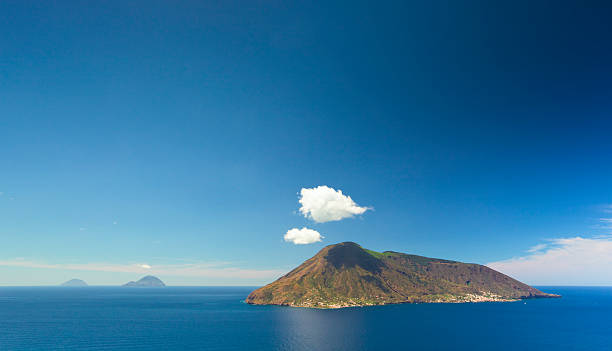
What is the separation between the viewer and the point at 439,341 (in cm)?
15988

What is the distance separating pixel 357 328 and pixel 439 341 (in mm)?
53481

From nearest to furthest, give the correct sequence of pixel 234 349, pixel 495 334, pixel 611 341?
pixel 234 349 < pixel 611 341 < pixel 495 334

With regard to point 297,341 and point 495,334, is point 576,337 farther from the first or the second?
point 297,341

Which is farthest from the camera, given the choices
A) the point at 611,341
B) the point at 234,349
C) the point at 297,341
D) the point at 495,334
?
the point at 495,334

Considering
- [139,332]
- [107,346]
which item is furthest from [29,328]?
[107,346]

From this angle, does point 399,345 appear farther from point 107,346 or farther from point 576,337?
point 107,346

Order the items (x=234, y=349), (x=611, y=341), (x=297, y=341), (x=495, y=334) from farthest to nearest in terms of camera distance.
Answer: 1. (x=495, y=334)
2. (x=611, y=341)
3. (x=297, y=341)
4. (x=234, y=349)

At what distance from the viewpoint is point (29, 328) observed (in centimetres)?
19412

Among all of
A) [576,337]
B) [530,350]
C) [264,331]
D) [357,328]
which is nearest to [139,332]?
[264,331]

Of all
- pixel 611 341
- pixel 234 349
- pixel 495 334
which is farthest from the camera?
pixel 495 334

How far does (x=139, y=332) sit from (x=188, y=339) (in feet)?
143

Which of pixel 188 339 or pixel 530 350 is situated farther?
pixel 188 339

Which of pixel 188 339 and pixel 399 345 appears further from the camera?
pixel 188 339

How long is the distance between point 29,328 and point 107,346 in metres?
99.5
